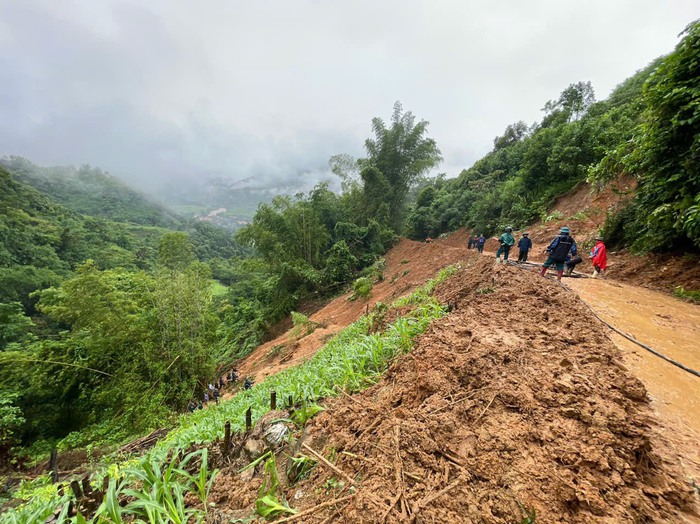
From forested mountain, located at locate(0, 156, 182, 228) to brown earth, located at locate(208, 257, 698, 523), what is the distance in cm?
10414

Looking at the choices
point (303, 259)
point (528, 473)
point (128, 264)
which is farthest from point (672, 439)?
point (128, 264)

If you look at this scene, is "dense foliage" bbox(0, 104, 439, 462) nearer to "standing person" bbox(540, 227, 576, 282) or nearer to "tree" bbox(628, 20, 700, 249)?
"standing person" bbox(540, 227, 576, 282)

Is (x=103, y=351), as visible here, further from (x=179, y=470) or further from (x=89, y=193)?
(x=89, y=193)

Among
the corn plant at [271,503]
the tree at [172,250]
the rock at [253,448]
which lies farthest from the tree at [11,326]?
the corn plant at [271,503]

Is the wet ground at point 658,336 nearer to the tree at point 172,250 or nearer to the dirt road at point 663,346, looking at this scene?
the dirt road at point 663,346

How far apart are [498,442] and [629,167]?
7.53 metres

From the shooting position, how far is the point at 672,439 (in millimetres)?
1729

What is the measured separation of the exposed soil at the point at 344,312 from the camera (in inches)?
438

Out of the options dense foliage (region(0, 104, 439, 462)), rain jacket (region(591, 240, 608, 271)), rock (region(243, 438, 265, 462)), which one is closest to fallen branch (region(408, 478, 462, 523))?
rock (region(243, 438, 265, 462))

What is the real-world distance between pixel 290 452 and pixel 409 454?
3.28 ft

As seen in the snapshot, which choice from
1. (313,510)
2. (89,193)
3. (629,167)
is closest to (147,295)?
(313,510)

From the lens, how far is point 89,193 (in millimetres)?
99000

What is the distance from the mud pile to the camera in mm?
1312

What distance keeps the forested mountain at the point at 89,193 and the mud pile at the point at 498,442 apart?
104 metres
